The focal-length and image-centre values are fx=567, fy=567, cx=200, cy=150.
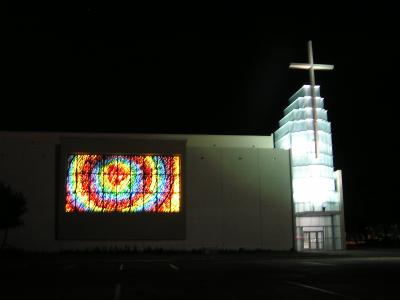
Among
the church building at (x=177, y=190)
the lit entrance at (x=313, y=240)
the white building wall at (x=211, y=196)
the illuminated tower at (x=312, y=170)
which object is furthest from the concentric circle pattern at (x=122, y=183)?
the lit entrance at (x=313, y=240)

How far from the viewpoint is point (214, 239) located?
47.3 meters

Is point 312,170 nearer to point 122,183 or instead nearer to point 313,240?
point 313,240

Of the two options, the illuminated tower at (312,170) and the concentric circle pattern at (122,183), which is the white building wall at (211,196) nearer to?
the illuminated tower at (312,170)

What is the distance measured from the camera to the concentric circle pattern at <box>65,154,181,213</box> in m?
46.0

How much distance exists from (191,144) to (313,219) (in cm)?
1309

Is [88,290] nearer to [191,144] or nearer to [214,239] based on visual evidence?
[214,239]

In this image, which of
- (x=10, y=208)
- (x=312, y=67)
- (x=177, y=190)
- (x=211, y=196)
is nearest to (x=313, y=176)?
(x=211, y=196)

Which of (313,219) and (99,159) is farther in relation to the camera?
(313,219)

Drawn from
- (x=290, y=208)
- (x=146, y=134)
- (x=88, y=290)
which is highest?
(x=146, y=134)

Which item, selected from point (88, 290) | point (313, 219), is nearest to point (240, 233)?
point (313, 219)

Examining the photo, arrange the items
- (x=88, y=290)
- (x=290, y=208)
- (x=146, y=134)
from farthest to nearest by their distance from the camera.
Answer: (x=146, y=134) < (x=290, y=208) < (x=88, y=290)

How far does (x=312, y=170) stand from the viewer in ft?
160

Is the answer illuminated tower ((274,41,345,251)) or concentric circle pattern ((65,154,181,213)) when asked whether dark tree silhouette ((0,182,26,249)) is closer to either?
concentric circle pattern ((65,154,181,213))

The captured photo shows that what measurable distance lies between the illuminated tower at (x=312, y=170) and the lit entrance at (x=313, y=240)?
9 cm
